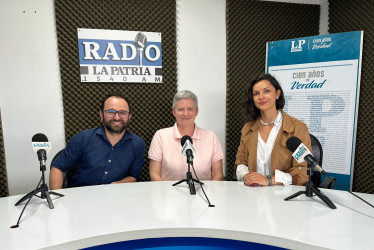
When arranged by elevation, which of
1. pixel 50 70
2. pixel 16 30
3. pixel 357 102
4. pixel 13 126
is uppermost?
pixel 16 30

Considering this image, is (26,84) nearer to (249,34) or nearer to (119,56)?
(119,56)

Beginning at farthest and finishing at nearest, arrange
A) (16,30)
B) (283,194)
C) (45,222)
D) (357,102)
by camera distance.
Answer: (357,102), (16,30), (283,194), (45,222)

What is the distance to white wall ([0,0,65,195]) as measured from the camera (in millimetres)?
2832

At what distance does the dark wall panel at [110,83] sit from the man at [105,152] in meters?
0.96

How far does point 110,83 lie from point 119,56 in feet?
1.14

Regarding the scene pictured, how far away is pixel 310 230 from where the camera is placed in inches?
45.8

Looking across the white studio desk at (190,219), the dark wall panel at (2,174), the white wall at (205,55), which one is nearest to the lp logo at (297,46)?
the white wall at (205,55)

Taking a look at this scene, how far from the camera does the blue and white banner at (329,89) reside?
3096 mm

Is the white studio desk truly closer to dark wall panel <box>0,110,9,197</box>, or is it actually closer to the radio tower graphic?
dark wall panel <box>0,110,9,197</box>

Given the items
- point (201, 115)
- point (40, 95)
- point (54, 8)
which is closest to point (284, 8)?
point (201, 115)

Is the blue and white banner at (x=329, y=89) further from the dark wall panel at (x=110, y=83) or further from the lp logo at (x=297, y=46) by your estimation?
the dark wall panel at (x=110, y=83)

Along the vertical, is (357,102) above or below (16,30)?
below

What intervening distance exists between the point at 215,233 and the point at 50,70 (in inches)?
106

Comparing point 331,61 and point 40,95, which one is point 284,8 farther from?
point 40,95
